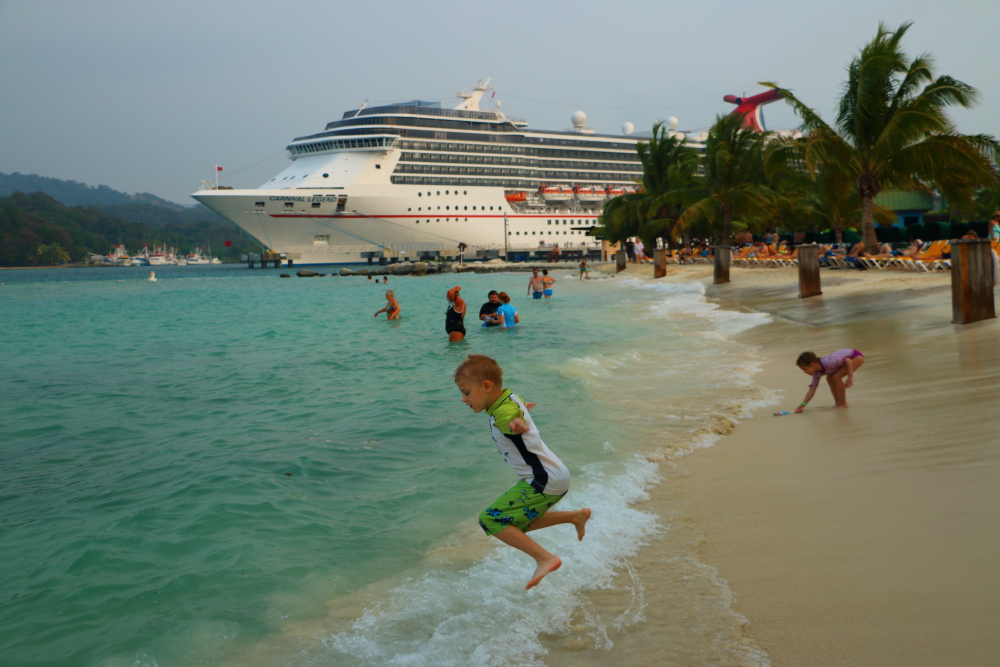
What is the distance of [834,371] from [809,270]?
949 centimetres

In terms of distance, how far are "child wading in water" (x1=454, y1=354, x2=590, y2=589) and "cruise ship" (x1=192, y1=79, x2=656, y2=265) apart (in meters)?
56.2

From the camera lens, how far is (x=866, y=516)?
345cm

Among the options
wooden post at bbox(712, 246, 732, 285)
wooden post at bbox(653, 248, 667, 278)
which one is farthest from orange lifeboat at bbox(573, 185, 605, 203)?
wooden post at bbox(712, 246, 732, 285)

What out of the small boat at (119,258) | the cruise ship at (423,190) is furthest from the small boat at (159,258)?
the cruise ship at (423,190)

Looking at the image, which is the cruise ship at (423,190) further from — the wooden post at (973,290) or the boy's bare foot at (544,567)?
the boy's bare foot at (544,567)

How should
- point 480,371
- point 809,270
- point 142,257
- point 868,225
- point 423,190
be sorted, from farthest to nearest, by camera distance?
point 142,257
point 423,190
point 868,225
point 809,270
point 480,371

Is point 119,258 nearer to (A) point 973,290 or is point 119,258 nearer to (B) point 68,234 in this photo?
(B) point 68,234

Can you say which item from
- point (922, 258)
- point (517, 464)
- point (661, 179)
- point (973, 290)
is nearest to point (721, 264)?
point (922, 258)

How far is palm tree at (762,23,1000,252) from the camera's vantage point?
17062 millimetres

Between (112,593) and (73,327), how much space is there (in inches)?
722

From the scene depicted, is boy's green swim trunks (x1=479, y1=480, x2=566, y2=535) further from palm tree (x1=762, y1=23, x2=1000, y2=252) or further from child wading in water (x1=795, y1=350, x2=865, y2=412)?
palm tree (x1=762, y1=23, x2=1000, y2=252)

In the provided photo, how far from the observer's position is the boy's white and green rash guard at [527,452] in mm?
2998

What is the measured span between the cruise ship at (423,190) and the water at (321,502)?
48.0 metres

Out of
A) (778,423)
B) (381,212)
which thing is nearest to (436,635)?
(778,423)
